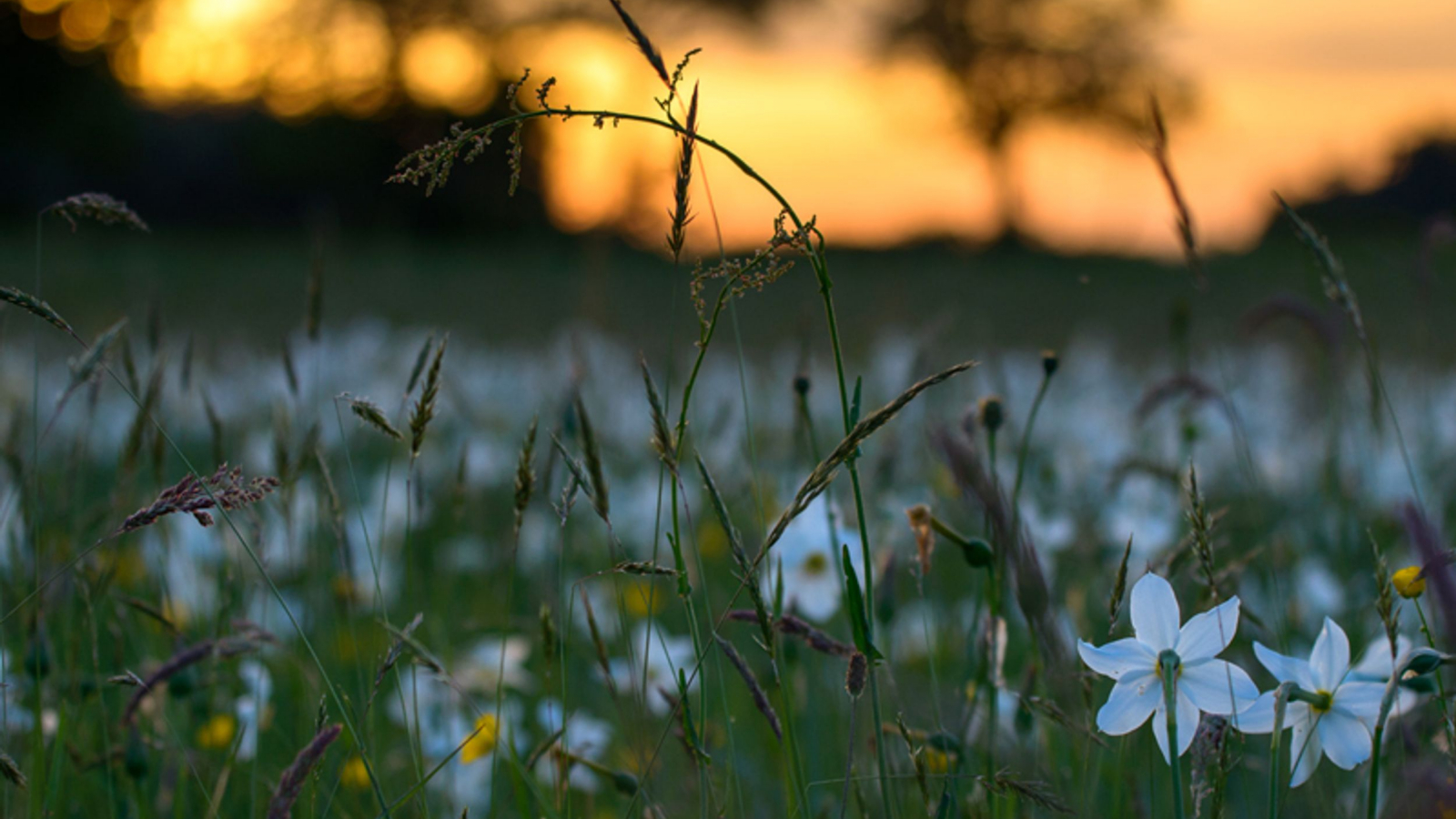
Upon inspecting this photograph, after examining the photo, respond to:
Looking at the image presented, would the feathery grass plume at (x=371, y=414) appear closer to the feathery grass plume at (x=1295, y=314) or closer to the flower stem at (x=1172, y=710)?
the flower stem at (x=1172, y=710)

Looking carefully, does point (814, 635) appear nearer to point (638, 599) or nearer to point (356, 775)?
point (356, 775)

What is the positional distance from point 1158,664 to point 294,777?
2.15ft

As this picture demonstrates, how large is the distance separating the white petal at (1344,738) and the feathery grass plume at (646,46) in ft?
2.48

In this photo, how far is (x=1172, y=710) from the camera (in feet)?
2.81

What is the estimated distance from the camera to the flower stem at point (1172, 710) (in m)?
0.85

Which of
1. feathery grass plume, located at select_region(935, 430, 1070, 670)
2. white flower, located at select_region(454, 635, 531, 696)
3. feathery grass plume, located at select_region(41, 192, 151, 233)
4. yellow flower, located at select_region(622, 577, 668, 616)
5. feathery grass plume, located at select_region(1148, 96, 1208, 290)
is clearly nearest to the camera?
feathery grass plume, located at select_region(935, 430, 1070, 670)

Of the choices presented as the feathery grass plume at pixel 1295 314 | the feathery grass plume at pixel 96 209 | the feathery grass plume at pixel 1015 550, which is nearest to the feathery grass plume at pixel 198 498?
the feathery grass plume at pixel 96 209

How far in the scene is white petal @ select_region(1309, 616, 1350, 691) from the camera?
94 cm

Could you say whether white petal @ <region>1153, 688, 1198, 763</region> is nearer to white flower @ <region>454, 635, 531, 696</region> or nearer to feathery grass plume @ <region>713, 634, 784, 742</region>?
feathery grass plume @ <region>713, 634, 784, 742</region>

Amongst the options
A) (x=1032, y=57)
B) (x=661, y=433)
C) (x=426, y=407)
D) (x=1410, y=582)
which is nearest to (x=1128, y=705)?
(x=1410, y=582)

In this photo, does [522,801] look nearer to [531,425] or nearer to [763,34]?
[531,425]

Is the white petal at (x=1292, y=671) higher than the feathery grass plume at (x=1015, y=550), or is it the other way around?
the feathery grass plume at (x=1015, y=550)

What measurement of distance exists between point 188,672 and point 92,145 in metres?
25.3

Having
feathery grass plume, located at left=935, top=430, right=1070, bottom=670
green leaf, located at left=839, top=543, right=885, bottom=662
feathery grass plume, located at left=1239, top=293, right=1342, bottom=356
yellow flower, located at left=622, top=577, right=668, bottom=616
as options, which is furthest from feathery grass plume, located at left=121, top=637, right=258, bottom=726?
feathery grass plume, located at left=1239, top=293, right=1342, bottom=356
